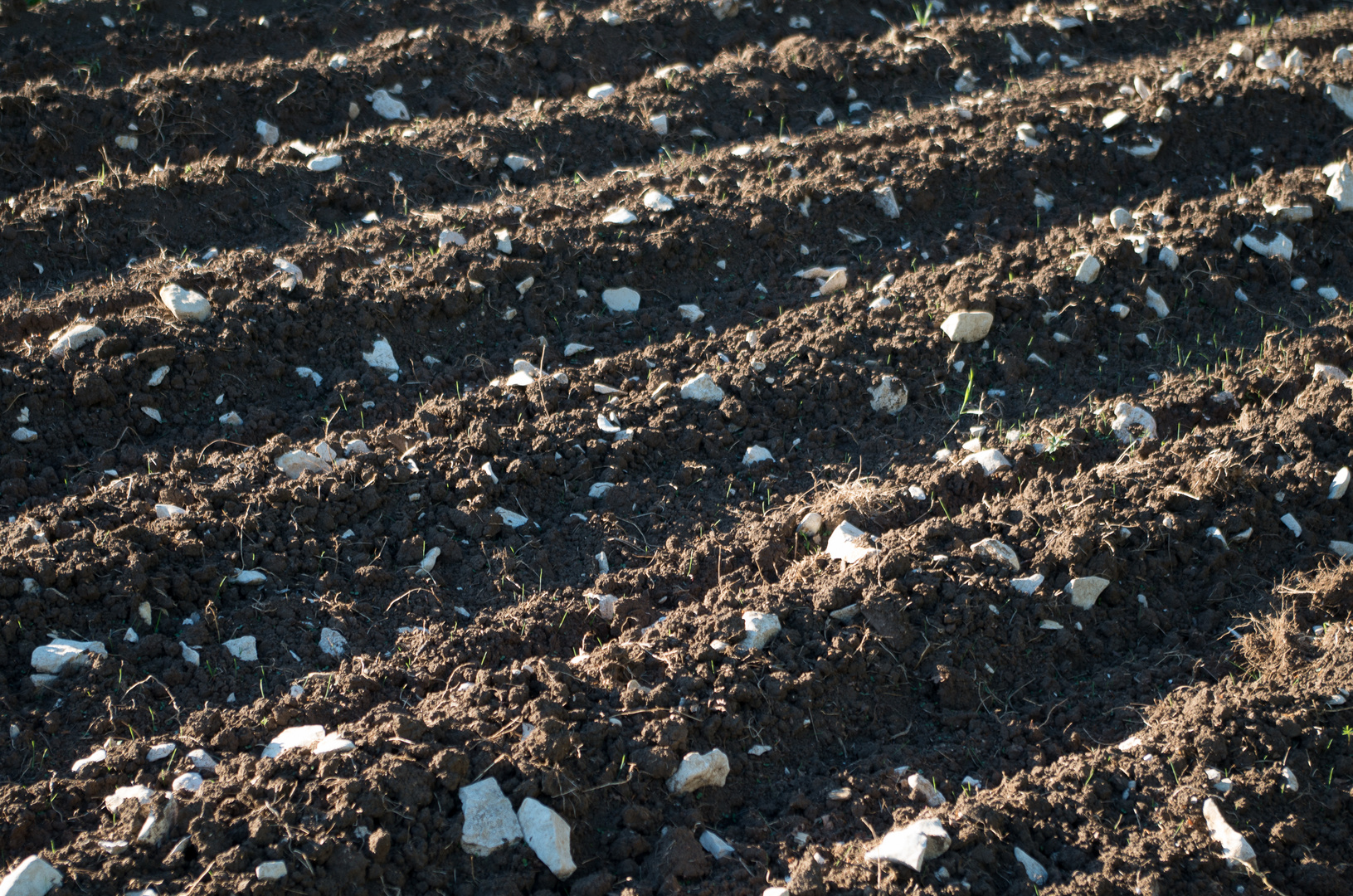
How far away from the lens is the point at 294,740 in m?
2.84

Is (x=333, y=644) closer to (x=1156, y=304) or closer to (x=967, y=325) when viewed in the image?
(x=967, y=325)

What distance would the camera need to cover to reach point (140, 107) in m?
5.62

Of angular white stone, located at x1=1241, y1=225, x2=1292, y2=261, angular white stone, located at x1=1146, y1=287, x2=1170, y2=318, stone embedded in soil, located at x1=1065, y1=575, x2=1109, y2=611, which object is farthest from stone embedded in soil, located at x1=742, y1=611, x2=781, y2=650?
angular white stone, located at x1=1241, y1=225, x2=1292, y2=261

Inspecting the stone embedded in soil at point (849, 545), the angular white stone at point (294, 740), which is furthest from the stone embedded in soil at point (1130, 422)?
the angular white stone at point (294, 740)

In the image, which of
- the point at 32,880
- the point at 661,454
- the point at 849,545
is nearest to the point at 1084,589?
the point at 849,545

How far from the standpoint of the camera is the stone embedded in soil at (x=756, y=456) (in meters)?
4.00

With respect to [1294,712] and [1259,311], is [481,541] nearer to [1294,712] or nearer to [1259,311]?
[1294,712]

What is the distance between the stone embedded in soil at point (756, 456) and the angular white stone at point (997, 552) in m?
0.92

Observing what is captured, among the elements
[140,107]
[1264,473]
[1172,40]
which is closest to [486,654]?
[1264,473]

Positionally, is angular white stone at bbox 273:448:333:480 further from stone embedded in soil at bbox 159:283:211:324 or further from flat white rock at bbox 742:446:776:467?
flat white rock at bbox 742:446:776:467

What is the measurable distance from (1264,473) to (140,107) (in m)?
5.85

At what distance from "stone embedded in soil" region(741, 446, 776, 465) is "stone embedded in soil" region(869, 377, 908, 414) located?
58 cm

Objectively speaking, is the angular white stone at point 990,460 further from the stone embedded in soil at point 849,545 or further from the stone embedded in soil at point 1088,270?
the stone embedded in soil at point 1088,270

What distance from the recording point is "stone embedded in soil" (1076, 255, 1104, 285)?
15.3 feet
